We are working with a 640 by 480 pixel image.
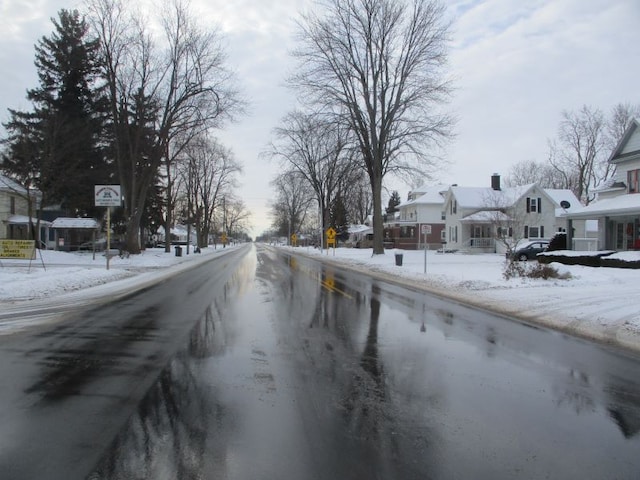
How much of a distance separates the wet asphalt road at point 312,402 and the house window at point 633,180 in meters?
23.1

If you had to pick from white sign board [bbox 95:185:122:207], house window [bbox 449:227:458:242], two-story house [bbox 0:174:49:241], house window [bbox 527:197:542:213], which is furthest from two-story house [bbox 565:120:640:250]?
two-story house [bbox 0:174:49:241]

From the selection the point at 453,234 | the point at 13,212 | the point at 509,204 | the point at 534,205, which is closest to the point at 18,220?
the point at 13,212

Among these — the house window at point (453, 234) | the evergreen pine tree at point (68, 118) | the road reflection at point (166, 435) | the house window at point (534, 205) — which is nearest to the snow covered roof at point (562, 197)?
the house window at point (534, 205)

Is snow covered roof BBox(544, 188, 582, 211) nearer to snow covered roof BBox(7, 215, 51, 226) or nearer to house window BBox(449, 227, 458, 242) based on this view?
house window BBox(449, 227, 458, 242)

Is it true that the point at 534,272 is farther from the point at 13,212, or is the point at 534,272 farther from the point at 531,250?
the point at 13,212

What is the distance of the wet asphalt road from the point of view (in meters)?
3.88

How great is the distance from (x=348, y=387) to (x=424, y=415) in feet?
3.68

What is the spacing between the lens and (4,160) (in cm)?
3766

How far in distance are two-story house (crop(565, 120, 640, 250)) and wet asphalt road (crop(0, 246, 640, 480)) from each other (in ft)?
70.7

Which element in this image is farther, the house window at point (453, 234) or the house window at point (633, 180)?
the house window at point (453, 234)

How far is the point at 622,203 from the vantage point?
26766mm

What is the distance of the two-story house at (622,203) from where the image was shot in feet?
89.2

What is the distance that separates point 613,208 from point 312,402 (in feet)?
86.2

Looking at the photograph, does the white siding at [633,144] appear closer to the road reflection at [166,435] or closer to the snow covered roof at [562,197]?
the snow covered roof at [562,197]
